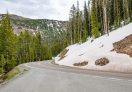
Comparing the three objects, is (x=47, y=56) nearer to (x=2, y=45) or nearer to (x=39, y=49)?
(x=39, y=49)

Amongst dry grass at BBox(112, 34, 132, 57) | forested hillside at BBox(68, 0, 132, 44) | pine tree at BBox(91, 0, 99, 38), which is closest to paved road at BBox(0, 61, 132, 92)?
dry grass at BBox(112, 34, 132, 57)

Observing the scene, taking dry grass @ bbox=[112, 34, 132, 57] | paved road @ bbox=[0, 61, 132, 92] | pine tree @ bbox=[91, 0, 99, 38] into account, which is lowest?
paved road @ bbox=[0, 61, 132, 92]

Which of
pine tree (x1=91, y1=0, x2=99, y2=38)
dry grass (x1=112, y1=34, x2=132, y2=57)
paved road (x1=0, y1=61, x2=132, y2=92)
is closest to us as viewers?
paved road (x1=0, y1=61, x2=132, y2=92)

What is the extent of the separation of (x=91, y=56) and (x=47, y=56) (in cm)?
8906

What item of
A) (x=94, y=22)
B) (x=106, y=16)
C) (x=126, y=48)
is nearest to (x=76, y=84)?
(x=126, y=48)

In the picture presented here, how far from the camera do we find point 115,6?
3381 inches

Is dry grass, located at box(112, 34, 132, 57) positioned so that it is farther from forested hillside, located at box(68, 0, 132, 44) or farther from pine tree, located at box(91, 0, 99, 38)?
pine tree, located at box(91, 0, 99, 38)

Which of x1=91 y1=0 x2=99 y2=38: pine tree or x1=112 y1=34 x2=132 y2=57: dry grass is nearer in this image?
x1=112 y1=34 x2=132 y2=57: dry grass

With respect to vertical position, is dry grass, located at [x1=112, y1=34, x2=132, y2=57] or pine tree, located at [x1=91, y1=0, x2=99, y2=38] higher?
pine tree, located at [x1=91, y1=0, x2=99, y2=38]

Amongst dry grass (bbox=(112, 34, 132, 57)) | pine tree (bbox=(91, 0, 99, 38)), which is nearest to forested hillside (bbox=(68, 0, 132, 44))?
pine tree (bbox=(91, 0, 99, 38))

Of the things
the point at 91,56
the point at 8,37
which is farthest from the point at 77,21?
the point at 91,56

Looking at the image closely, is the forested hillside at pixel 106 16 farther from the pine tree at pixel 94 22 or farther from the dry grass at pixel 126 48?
the dry grass at pixel 126 48

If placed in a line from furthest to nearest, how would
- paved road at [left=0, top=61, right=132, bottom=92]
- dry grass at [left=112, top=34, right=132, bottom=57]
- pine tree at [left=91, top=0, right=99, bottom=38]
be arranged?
pine tree at [left=91, top=0, right=99, bottom=38], dry grass at [left=112, top=34, right=132, bottom=57], paved road at [left=0, top=61, right=132, bottom=92]

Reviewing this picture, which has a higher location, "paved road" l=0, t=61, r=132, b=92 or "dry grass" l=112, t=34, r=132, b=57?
"dry grass" l=112, t=34, r=132, b=57
